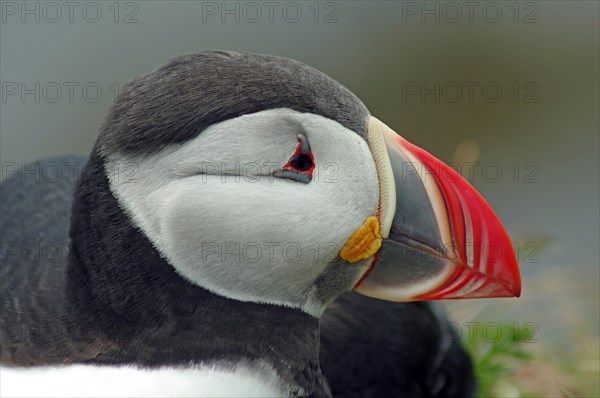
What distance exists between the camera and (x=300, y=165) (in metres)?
3.39

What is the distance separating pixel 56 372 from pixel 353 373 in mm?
1349

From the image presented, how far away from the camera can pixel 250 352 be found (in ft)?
11.4

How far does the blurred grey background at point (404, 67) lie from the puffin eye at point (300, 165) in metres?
4.95

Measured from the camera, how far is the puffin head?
3320mm

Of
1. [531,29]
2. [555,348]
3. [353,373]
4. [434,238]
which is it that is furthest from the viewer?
[531,29]

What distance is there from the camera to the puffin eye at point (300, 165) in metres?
3.38

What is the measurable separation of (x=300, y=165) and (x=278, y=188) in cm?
10

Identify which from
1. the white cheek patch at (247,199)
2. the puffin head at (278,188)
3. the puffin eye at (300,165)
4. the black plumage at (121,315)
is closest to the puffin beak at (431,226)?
the puffin head at (278,188)

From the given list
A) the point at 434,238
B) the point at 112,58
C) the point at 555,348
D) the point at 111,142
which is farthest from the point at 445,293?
the point at 112,58

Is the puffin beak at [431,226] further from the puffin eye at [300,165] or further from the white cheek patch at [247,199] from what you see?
the puffin eye at [300,165]

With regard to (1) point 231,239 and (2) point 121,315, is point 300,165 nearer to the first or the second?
(1) point 231,239

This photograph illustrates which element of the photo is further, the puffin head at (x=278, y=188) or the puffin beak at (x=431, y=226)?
the puffin beak at (x=431, y=226)

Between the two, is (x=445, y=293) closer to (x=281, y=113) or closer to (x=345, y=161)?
(x=345, y=161)

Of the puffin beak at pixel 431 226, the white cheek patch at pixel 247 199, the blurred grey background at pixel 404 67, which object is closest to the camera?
the white cheek patch at pixel 247 199
